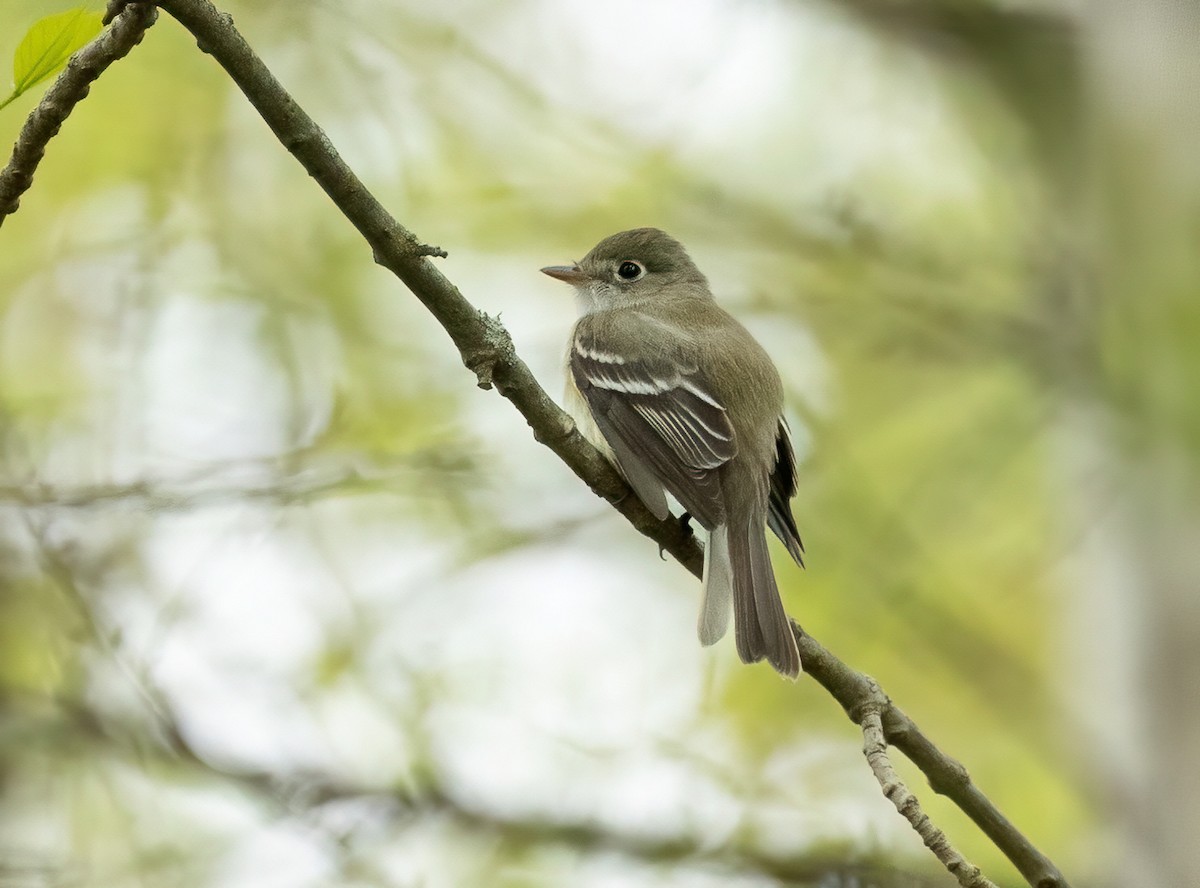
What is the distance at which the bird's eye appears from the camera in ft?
18.0

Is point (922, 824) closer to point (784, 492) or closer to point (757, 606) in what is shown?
point (757, 606)

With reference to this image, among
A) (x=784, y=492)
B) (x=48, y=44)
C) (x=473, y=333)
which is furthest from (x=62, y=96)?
(x=784, y=492)

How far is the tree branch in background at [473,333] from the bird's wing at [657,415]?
0.22 meters

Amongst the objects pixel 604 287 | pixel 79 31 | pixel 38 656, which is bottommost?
pixel 38 656

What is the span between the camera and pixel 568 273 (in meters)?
5.35

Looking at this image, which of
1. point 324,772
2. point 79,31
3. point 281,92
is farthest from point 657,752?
point 79,31

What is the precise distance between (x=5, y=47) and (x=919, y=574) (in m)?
4.95

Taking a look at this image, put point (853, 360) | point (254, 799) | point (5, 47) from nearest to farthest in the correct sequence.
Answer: point (254, 799) → point (5, 47) → point (853, 360)

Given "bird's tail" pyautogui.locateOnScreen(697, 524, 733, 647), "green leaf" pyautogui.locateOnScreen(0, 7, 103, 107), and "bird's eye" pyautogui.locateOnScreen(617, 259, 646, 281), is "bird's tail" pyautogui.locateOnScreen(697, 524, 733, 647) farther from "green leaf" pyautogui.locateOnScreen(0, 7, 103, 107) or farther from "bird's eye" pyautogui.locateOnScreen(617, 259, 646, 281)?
"green leaf" pyautogui.locateOnScreen(0, 7, 103, 107)

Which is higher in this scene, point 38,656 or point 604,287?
point 604,287

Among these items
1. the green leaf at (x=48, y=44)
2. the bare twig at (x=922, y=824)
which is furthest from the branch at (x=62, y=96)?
the bare twig at (x=922, y=824)

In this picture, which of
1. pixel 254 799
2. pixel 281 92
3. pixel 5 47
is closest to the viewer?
pixel 281 92

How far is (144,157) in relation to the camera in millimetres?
6250

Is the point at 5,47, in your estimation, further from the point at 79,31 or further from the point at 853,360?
the point at 853,360
